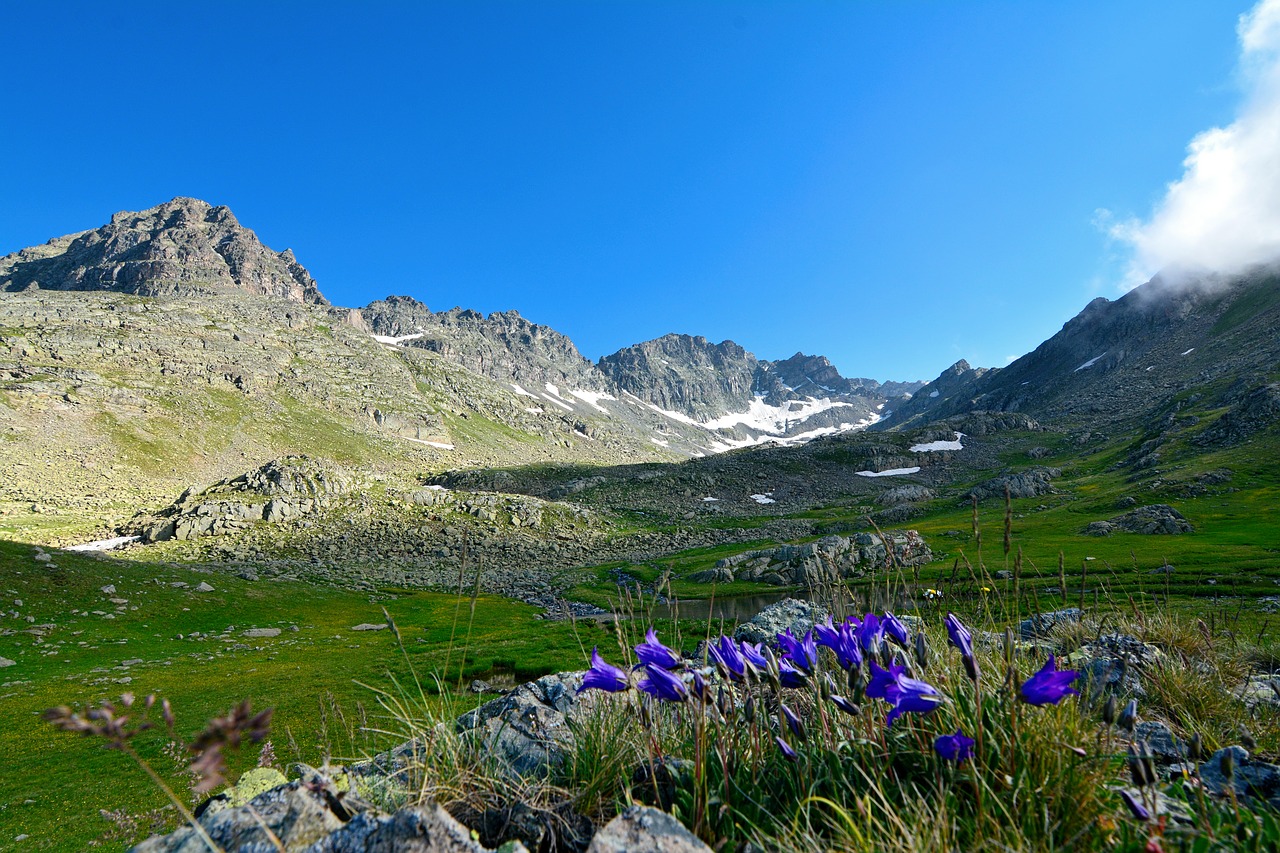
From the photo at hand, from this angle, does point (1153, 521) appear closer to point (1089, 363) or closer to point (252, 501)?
point (252, 501)

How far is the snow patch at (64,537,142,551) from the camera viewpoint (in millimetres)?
48688

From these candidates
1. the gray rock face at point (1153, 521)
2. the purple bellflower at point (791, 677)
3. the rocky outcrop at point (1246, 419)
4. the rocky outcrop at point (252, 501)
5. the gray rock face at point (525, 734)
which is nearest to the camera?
the purple bellflower at point (791, 677)

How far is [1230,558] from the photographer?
31.8 metres

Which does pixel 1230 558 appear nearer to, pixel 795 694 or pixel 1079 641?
pixel 1079 641

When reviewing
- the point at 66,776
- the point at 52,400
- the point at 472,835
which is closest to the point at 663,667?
the point at 472,835

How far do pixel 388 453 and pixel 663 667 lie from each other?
149m

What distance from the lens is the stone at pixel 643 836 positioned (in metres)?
2.89

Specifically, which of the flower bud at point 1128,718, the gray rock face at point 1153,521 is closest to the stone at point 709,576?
the gray rock face at point 1153,521

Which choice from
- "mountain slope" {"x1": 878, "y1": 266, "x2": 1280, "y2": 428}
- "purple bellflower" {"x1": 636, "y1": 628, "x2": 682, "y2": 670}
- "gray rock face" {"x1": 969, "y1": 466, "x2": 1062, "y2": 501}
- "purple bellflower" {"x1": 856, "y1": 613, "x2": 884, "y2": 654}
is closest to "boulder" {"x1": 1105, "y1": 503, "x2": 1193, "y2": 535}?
"gray rock face" {"x1": 969, "y1": 466, "x2": 1062, "y2": 501}

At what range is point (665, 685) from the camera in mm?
3414

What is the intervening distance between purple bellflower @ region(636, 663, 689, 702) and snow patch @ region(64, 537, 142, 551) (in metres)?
67.4

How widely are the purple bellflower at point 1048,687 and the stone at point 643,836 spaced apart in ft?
6.43

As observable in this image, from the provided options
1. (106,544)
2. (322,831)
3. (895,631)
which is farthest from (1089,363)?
(106,544)

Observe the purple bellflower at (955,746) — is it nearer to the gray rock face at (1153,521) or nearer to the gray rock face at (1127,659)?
the gray rock face at (1127,659)
